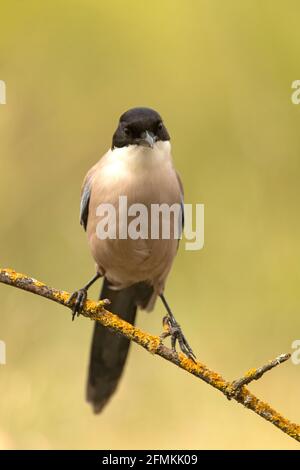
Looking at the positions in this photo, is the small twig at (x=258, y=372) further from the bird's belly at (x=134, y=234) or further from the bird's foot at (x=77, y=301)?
the bird's belly at (x=134, y=234)

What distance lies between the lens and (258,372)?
3.72 m

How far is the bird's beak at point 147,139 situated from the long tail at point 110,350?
117 cm

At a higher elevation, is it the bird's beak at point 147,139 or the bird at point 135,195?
the bird's beak at point 147,139

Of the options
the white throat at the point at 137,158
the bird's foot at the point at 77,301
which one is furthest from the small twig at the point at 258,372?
the white throat at the point at 137,158

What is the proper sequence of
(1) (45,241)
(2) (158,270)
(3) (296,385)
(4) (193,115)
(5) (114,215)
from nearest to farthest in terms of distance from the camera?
1. (5) (114,215)
2. (2) (158,270)
3. (3) (296,385)
4. (1) (45,241)
5. (4) (193,115)

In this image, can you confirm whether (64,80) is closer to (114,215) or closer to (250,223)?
(250,223)

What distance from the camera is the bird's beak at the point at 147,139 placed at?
4852mm

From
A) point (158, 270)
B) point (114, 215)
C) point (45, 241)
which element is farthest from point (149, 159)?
point (45, 241)

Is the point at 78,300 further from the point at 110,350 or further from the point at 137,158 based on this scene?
the point at 110,350

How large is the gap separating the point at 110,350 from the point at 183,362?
1.85 metres

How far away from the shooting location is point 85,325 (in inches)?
266

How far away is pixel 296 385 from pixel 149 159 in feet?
7.32

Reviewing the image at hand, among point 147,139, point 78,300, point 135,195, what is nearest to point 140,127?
point 147,139

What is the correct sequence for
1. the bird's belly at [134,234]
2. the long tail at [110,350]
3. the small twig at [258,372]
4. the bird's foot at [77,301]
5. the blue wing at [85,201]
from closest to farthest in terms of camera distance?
1. the small twig at [258,372]
2. the bird's foot at [77,301]
3. the bird's belly at [134,234]
4. the blue wing at [85,201]
5. the long tail at [110,350]
